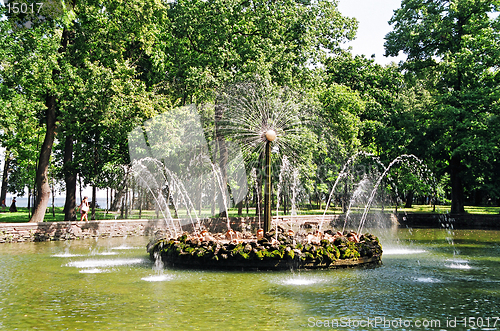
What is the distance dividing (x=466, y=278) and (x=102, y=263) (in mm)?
12020

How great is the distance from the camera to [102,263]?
15672 mm

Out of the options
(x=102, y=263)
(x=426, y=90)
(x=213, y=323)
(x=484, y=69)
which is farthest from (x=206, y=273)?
(x=426, y=90)

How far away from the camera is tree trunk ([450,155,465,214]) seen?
123 ft

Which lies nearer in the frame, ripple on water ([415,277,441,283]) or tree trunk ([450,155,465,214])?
ripple on water ([415,277,441,283])

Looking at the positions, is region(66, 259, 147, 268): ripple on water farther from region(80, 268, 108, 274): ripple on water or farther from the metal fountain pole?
the metal fountain pole

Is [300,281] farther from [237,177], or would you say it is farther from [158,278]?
[237,177]

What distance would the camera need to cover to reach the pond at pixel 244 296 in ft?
27.6

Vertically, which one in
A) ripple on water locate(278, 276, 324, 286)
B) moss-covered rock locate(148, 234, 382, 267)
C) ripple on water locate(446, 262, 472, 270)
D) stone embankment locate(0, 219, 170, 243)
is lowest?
ripple on water locate(446, 262, 472, 270)

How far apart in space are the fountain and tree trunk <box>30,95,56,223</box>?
→ 4727 millimetres

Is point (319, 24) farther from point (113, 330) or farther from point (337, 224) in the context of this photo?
point (113, 330)

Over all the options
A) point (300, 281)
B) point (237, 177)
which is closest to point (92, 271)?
point (300, 281)

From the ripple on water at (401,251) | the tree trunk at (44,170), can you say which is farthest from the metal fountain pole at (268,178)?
the tree trunk at (44,170)

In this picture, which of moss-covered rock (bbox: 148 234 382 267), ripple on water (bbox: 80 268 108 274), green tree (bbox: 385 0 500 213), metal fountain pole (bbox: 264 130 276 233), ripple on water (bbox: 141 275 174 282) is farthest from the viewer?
green tree (bbox: 385 0 500 213)

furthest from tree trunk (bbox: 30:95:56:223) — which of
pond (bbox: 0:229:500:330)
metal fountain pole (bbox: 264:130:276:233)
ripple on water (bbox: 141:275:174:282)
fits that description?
metal fountain pole (bbox: 264:130:276:233)
